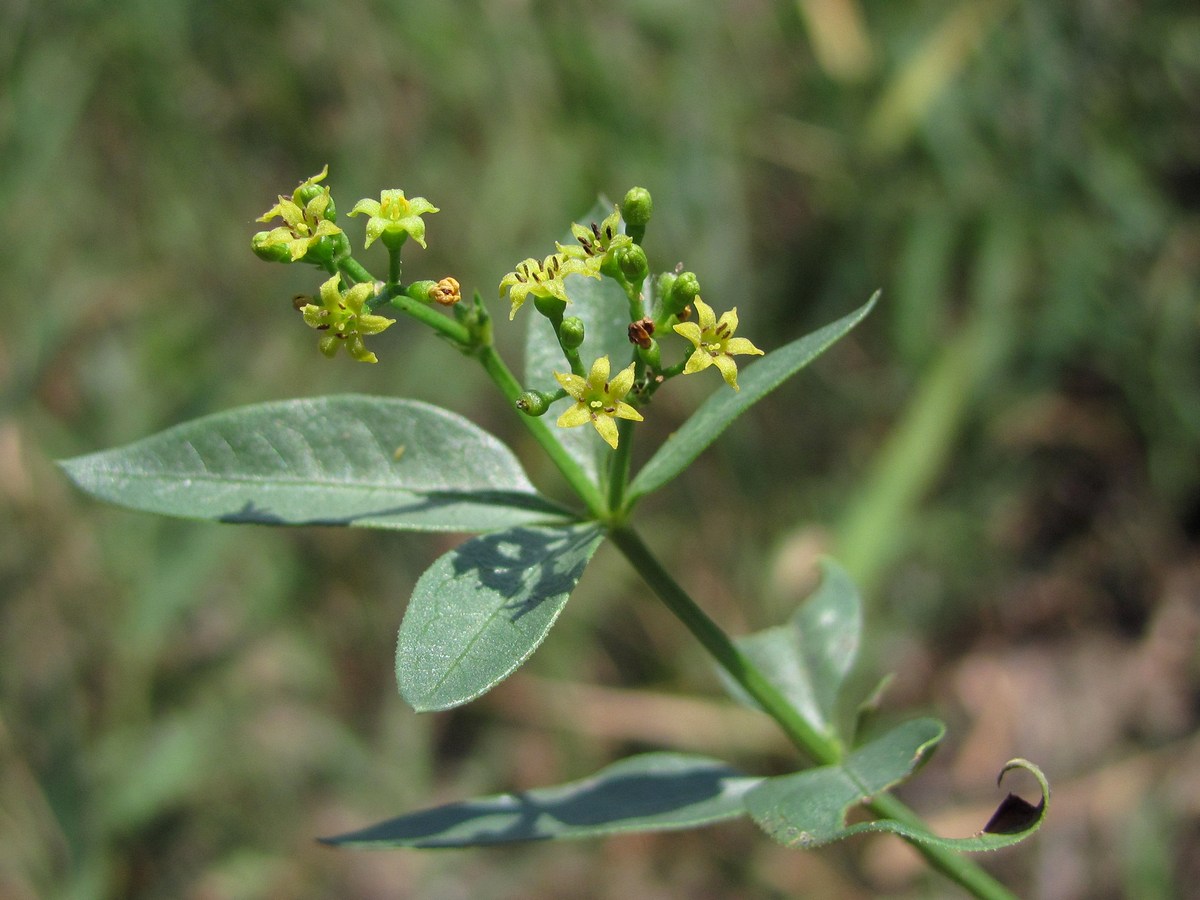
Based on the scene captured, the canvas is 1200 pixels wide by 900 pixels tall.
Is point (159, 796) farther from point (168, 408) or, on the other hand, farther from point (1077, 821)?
point (1077, 821)

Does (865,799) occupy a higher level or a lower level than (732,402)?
lower

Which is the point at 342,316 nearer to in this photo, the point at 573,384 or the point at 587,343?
the point at 573,384

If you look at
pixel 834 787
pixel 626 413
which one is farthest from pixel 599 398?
pixel 834 787

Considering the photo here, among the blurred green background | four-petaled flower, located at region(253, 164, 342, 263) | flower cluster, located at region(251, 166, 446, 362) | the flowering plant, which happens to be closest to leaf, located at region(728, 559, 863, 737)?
the flowering plant

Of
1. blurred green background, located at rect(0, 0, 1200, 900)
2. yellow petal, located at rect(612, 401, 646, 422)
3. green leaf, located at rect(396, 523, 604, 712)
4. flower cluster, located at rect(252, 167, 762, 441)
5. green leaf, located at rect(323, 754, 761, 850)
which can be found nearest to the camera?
green leaf, located at rect(396, 523, 604, 712)

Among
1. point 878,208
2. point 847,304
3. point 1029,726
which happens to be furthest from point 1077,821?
point 878,208

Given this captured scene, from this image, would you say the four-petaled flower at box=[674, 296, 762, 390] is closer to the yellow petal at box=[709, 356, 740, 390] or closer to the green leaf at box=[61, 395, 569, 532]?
the yellow petal at box=[709, 356, 740, 390]

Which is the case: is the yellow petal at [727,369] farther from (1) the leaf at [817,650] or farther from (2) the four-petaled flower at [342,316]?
(1) the leaf at [817,650]
